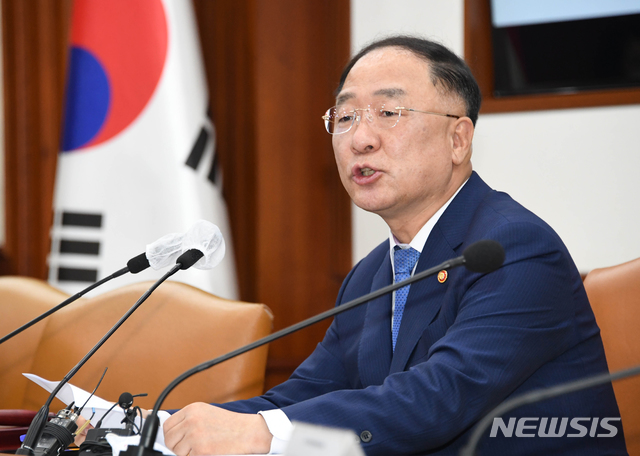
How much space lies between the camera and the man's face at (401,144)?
1504 mm

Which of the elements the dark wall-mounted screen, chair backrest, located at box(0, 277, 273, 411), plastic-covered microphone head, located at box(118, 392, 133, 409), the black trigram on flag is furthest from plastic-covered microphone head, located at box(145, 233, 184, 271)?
the dark wall-mounted screen

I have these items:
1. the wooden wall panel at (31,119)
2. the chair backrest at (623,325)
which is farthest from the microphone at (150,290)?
the wooden wall panel at (31,119)

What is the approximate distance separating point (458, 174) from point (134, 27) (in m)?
1.57

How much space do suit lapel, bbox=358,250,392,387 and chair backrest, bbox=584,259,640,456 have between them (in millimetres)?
518

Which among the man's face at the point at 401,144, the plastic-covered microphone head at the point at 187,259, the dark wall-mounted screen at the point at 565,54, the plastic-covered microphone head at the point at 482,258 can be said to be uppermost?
the dark wall-mounted screen at the point at 565,54

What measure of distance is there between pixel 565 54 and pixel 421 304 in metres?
1.43

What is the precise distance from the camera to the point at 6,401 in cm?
196

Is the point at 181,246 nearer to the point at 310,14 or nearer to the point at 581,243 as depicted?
the point at 581,243

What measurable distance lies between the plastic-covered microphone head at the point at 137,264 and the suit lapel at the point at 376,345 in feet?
1.78

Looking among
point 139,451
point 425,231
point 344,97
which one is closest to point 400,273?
point 425,231

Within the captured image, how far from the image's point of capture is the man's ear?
61.9 inches

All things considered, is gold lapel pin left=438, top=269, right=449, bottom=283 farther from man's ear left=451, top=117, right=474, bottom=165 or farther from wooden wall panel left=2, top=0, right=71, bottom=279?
wooden wall panel left=2, top=0, right=71, bottom=279

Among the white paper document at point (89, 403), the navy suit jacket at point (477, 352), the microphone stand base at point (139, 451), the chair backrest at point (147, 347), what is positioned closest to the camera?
the microphone stand base at point (139, 451)

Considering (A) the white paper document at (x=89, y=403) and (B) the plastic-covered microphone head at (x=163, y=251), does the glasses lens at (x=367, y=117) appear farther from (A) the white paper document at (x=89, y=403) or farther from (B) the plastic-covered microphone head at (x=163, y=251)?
(A) the white paper document at (x=89, y=403)
